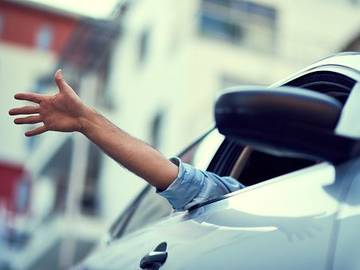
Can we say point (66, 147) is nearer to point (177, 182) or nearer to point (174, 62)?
point (174, 62)

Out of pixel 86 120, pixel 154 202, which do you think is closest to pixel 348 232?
pixel 86 120

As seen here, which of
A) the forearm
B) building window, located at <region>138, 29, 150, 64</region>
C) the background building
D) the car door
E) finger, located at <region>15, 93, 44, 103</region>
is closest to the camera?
the car door

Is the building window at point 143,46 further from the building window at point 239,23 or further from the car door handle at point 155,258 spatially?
the car door handle at point 155,258

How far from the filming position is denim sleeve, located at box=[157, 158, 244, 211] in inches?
88.0

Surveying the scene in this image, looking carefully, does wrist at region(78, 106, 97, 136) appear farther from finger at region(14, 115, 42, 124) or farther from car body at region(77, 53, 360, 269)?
car body at region(77, 53, 360, 269)

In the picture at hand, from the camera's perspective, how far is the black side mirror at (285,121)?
164 centimetres

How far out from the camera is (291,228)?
1.76 metres

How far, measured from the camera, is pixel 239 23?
1694cm

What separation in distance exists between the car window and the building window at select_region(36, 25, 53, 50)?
3125 centimetres

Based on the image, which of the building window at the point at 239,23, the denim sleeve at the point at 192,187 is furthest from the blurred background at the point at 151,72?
the denim sleeve at the point at 192,187

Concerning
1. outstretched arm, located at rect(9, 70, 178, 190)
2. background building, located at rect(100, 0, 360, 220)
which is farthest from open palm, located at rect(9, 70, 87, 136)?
background building, located at rect(100, 0, 360, 220)

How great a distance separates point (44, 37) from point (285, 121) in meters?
33.7

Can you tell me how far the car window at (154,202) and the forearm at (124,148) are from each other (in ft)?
1.93

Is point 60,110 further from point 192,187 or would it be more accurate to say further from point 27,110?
point 192,187
